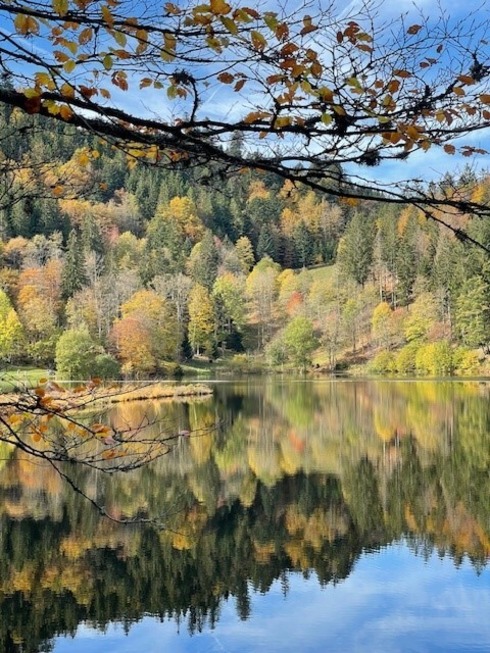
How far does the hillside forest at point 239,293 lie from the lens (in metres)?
66.9

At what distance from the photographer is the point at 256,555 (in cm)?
1184

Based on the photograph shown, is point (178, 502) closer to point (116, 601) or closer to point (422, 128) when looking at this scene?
point (116, 601)

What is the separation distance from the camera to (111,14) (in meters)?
3.14

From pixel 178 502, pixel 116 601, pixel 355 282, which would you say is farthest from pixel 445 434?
pixel 355 282

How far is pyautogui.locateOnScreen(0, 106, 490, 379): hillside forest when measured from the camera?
Result: 66.9m

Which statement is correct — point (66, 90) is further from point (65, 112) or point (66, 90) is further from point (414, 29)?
point (414, 29)

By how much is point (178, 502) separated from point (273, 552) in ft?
13.1

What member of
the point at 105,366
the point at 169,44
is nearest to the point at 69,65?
Result: the point at 169,44

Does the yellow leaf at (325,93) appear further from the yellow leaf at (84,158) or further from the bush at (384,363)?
the bush at (384,363)

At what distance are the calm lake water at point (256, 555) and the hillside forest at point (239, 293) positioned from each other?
28916mm

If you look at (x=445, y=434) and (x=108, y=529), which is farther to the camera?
(x=445, y=434)

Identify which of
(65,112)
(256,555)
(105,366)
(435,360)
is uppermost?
(65,112)

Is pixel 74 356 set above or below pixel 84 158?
below

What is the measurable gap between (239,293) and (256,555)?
86425mm
